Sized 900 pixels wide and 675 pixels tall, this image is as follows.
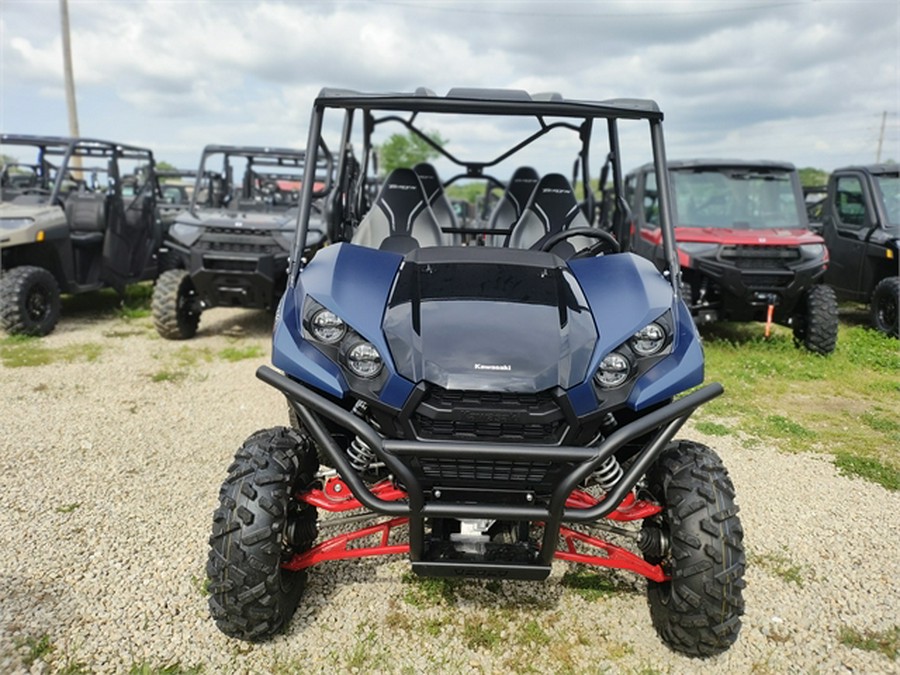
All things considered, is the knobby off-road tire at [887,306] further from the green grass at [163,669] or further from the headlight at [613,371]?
the green grass at [163,669]

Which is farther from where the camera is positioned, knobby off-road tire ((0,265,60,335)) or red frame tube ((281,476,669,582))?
knobby off-road tire ((0,265,60,335))

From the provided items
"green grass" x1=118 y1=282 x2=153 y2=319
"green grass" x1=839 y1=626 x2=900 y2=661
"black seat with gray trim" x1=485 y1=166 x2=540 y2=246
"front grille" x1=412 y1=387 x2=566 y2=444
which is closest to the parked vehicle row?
"front grille" x1=412 y1=387 x2=566 y2=444

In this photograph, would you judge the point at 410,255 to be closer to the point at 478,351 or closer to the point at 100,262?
the point at 478,351

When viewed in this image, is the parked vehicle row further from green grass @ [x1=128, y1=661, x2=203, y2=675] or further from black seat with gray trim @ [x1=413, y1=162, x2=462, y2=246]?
black seat with gray trim @ [x1=413, y1=162, x2=462, y2=246]

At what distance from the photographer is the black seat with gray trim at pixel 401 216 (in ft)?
12.4

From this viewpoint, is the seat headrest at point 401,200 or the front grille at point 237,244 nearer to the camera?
the seat headrest at point 401,200

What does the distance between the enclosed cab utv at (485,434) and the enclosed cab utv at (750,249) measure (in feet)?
13.6

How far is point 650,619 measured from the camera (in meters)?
2.61

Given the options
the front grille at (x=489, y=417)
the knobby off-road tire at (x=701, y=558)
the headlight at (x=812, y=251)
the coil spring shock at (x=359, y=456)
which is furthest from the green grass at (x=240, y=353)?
the headlight at (x=812, y=251)

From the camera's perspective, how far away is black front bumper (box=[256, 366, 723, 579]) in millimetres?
2016

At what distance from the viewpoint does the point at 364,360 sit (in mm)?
2217

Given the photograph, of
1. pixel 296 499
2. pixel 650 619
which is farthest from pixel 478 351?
pixel 650 619

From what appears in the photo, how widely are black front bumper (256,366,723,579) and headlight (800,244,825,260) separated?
5.12 m

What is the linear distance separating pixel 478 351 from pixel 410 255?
0.80m
